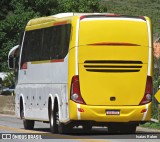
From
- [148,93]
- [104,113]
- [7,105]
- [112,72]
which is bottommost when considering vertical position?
[7,105]

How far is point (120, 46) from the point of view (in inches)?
947

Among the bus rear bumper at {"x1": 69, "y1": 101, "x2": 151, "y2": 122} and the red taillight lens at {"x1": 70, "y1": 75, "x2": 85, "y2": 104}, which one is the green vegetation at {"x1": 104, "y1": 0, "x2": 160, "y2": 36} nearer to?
the bus rear bumper at {"x1": 69, "y1": 101, "x2": 151, "y2": 122}

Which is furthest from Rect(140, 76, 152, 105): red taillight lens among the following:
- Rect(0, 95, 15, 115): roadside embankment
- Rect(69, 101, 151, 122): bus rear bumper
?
Rect(0, 95, 15, 115): roadside embankment

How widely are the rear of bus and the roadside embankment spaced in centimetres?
2341

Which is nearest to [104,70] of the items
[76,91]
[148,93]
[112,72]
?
[112,72]

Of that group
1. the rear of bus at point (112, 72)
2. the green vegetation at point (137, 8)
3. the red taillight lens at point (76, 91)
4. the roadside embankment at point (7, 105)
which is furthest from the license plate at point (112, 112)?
the green vegetation at point (137, 8)

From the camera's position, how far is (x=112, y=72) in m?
24.0

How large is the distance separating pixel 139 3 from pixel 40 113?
→ 118 m

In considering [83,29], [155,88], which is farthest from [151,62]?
[155,88]

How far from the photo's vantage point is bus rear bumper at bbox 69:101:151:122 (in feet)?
77.5

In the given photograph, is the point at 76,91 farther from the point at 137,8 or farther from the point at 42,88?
the point at 137,8

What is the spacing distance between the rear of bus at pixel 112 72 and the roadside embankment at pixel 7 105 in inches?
922

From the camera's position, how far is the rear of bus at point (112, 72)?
23766mm

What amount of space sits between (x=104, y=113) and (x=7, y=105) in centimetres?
2483
